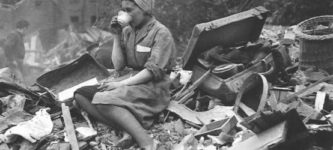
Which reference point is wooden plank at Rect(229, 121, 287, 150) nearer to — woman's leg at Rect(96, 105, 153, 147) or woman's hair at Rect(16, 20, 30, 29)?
woman's leg at Rect(96, 105, 153, 147)

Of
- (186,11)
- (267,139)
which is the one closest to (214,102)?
(267,139)

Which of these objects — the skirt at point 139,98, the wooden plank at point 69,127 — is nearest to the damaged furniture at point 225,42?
the skirt at point 139,98

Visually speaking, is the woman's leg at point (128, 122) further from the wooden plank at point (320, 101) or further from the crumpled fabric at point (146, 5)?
the wooden plank at point (320, 101)

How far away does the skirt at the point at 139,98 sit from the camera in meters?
4.77

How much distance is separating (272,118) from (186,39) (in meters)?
7.50

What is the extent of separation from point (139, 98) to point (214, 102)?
1.04 meters

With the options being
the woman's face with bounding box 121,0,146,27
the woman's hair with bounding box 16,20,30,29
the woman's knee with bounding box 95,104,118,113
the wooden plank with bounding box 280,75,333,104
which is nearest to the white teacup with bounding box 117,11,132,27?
the woman's face with bounding box 121,0,146,27

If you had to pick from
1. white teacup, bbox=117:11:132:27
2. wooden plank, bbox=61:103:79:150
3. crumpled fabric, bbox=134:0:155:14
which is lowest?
wooden plank, bbox=61:103:79:150

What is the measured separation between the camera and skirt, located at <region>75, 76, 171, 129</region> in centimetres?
477

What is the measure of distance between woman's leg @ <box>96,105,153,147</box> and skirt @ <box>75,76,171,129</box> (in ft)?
0.18

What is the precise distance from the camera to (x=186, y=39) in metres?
11.4

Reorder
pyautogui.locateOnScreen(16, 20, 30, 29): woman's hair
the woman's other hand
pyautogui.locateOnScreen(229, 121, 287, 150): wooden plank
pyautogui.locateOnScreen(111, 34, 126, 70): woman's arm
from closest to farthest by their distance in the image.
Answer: pyautogui.locateOnScreen(229, 121, 287, 150): wooden plank < the woman's other hand < pyautogui.locateOnScreen(111, 34, 126, 70): woman's arm < pyautogui.locateOnScreen(16, 20, 30, 29): woman's hair

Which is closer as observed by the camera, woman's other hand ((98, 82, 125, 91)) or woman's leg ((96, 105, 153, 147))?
woman's leg ((96, 105, 153, 147))

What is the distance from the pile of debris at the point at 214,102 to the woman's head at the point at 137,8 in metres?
0.73
